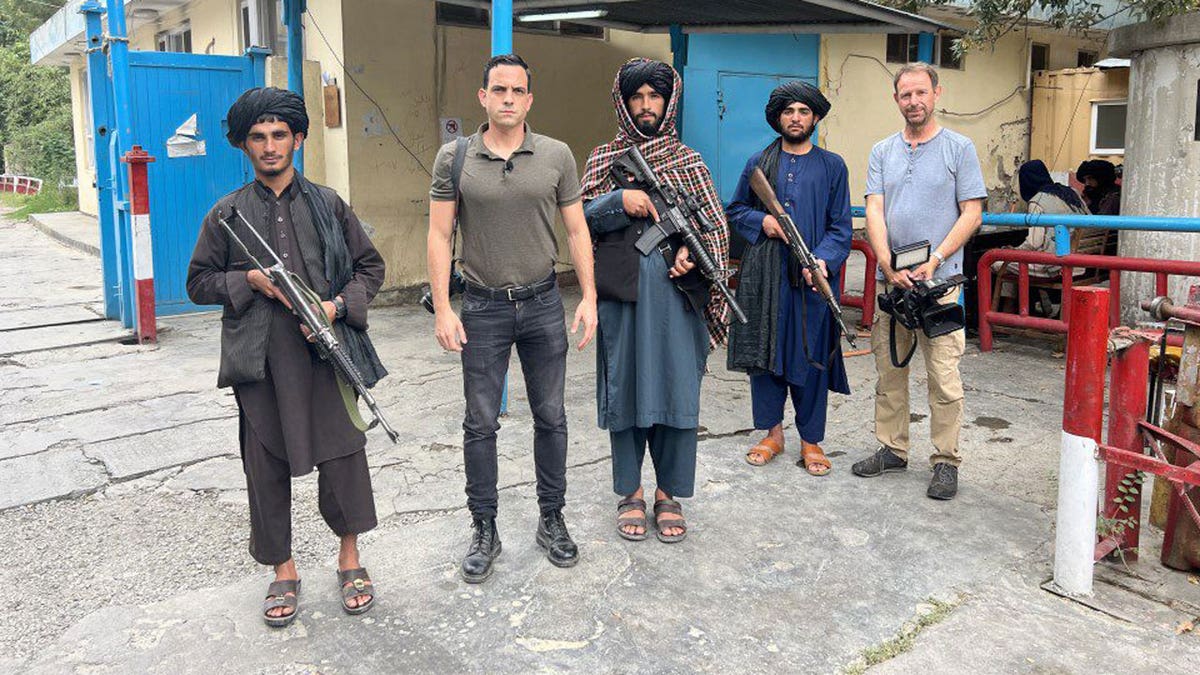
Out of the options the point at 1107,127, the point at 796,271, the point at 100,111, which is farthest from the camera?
the point at 1107,127

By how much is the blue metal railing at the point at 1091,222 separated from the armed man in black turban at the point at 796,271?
4.34ft

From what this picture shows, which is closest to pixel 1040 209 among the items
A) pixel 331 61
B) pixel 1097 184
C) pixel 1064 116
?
pixel 1097 184

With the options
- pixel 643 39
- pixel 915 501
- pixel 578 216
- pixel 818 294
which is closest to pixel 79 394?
pixel 578 216

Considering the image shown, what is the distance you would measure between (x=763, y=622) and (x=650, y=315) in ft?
3.92

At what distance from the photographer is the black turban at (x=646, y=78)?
3.61m

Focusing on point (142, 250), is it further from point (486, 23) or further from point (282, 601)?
point (282, 601)

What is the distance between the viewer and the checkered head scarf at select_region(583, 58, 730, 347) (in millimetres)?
3709

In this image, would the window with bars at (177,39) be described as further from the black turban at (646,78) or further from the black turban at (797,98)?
the black turban at (646,78)

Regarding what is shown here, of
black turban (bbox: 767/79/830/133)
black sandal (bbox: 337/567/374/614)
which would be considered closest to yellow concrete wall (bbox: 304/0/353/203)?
black turban (bbox: 767/79/830/133)

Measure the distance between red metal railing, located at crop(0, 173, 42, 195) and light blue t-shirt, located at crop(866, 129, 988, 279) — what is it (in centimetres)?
2366

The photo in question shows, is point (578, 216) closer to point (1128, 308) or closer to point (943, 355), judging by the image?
point (943, 355)

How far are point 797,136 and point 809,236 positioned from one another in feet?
1.49

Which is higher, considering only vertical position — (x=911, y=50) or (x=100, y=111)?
(x=911, y=50)

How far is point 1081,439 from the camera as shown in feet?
10.7
